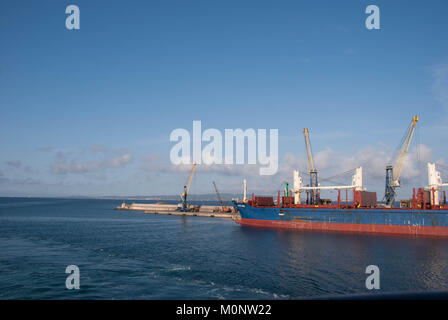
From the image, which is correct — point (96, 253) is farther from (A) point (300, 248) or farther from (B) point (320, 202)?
(B) point (320, 202)

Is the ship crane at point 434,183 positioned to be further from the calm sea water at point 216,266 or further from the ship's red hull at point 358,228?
the calm sea water at point 216,266

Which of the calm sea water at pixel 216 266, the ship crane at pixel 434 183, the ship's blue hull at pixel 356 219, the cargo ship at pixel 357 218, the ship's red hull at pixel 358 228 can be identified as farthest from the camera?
the ship crane at pixel 434 183

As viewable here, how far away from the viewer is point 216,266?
113ft

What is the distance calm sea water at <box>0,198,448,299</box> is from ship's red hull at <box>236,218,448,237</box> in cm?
575

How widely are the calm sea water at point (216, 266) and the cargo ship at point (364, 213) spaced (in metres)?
6.76

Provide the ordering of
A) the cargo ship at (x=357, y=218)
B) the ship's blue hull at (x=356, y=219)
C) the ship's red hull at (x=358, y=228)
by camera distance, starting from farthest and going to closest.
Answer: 1. the cargo ship at (x=357, y=218)
2. the ship's blue hull at (x=356, y=219)
3. the ship's red hull at (x=358, y=228)

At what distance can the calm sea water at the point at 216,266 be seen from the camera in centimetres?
2539

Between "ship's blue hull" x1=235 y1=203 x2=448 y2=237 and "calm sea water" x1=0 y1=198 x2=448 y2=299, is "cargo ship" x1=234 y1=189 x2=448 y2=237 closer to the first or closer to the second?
"ship's blue hull" x1=235 y1=203 x2=448 y2=237

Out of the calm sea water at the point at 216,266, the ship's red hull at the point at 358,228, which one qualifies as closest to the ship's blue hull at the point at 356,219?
the ship's red hull at the point at 358,228

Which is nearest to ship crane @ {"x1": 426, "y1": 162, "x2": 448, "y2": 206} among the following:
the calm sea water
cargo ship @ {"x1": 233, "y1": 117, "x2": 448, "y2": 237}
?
cargo ship @ {"x1": 233, "y1": 117, "x2": 448, "y2": 237}

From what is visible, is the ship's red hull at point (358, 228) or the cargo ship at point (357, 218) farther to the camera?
the cargo ship at point (357, 218)

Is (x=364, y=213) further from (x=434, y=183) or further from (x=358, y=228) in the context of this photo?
(x=434, y=183)
